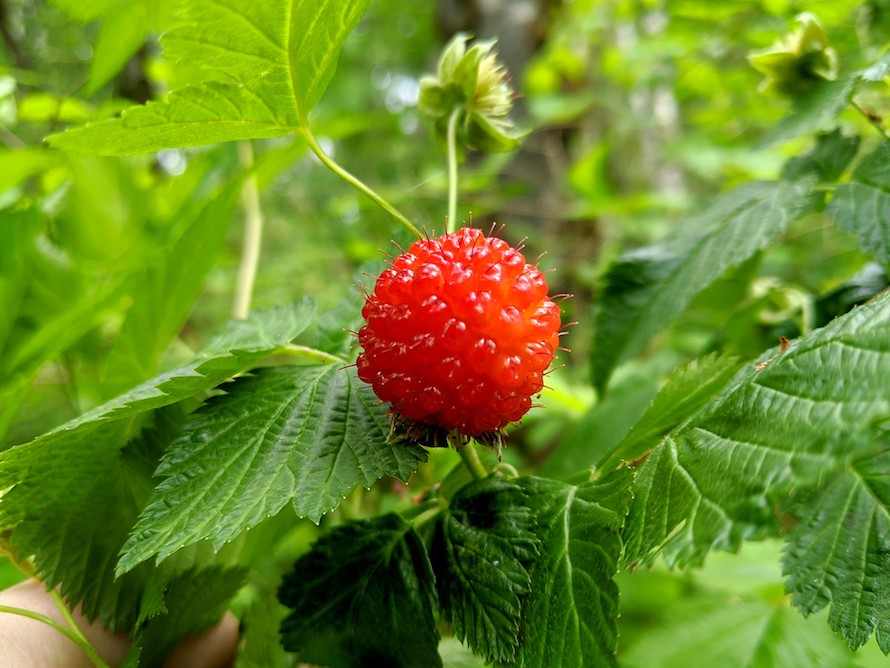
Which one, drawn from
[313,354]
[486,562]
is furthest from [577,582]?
[313,354]

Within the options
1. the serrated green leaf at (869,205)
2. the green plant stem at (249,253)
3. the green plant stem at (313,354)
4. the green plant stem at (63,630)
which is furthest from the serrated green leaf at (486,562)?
the green plant stem at (249,253)

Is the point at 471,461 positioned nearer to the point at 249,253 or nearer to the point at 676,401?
the point at 676,401

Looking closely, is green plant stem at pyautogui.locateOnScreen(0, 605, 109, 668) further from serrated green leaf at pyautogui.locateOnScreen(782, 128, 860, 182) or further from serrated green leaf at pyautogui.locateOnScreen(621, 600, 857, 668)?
serrated green leaf at pyautogui.locateOnScreen(782, 128, 860, 182)

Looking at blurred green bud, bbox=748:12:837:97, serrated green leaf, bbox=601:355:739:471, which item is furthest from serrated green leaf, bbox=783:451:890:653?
blurred green bud, bbox=748:12:837:97

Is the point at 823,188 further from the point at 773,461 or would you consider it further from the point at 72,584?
the point at 72,584

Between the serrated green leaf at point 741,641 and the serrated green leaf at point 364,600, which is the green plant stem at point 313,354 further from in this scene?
the serrated green leaf at point 741,641

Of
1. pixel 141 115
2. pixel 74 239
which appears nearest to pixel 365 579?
pixel 141 115
